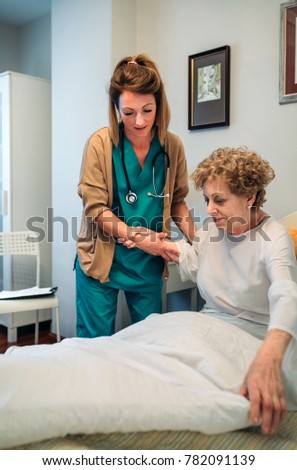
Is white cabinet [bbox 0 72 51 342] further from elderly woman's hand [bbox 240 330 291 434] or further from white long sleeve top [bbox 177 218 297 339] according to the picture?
elderly woman's hand [bbox 240 330 291 434]

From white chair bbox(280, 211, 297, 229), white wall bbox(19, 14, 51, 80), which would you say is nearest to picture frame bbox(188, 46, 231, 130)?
white chair bbox(280, 211, 297, 229)

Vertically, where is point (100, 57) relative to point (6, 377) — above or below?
above

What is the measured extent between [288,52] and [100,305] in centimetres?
135

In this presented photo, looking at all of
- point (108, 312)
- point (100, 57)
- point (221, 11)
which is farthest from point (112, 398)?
point (100, 57)

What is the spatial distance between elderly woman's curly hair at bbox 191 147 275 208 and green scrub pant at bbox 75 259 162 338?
0.56m

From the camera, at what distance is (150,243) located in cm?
152

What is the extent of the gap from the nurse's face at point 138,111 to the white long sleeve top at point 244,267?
42cm

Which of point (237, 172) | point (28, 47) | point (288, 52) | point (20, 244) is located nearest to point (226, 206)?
point (237, 172)

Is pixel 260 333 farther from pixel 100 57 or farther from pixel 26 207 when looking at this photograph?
pixel 26 207

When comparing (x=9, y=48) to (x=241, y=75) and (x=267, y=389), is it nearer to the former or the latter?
(x=241, y=75)

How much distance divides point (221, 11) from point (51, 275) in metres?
2.07

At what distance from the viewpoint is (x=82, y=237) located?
1.66 metres

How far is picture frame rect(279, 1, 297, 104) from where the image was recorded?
1855 mm

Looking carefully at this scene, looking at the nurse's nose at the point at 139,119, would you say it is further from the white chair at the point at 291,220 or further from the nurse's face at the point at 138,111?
the white chair at the point at 291,220
